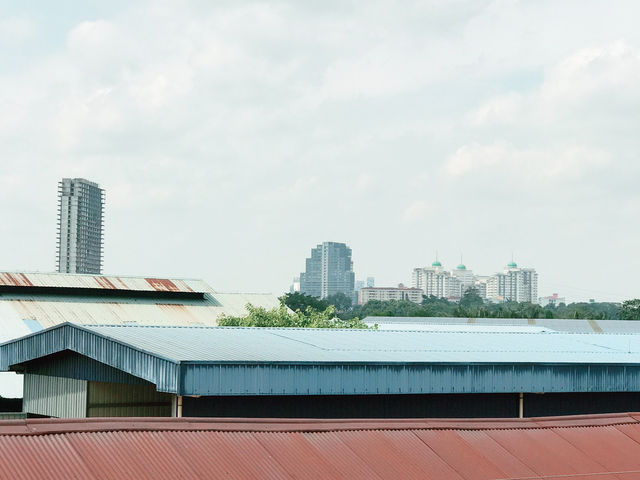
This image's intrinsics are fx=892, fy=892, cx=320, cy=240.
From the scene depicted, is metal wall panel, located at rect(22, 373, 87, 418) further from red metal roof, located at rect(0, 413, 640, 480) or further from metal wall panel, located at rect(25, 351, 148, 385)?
red metal roof, located at rect(0, 413, 640, 480)

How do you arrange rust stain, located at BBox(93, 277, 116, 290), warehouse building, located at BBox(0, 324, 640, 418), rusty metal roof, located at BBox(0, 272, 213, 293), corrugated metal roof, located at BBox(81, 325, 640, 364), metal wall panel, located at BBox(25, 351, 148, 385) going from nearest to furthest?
1. warehouse building, located at BBox(0, 324, 640, 418)
2. corrugated metal roof, located at BBox(81, 325, 640, 364)
3. metal wall panel, located at BBox(25, 351, 148, 385)
4. rusty metal roof, located at BBox(0, 272, 213, 293)
5. rust stain, located at BBox(93, 277, 116, 290)

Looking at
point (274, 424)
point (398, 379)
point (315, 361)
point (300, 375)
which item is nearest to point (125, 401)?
point (300, 375)

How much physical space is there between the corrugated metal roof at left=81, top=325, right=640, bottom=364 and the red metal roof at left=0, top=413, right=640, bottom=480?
160 inches

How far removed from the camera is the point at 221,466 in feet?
39.6

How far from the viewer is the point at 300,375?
720 inches

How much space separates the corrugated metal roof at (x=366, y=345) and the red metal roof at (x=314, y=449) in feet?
13.3

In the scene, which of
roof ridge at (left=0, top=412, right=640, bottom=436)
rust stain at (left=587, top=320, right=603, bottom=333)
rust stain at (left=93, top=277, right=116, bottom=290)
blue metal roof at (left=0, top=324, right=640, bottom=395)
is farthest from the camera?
rust stain at (left=587, top=320, right=603, bottom=333)

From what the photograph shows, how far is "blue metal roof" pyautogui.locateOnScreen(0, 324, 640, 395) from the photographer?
57.8 ft

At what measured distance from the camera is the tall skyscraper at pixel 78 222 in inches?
6319

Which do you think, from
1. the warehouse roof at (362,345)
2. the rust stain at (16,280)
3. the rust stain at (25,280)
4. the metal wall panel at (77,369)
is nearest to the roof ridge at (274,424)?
the warehouse roof at (362,345)

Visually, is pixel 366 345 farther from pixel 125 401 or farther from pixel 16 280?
pixel 16 280

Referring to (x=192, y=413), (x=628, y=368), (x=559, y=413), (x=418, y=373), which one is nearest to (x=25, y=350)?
(x=192, y=413)

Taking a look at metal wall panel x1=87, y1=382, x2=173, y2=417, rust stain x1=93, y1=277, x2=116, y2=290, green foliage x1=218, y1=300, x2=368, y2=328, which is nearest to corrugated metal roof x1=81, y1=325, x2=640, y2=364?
metal wall panel x1=87, y1=382, x2=173, y2=417

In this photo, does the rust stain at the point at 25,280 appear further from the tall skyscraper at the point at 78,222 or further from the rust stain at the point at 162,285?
the tall skyscraper at the point at 78,222
